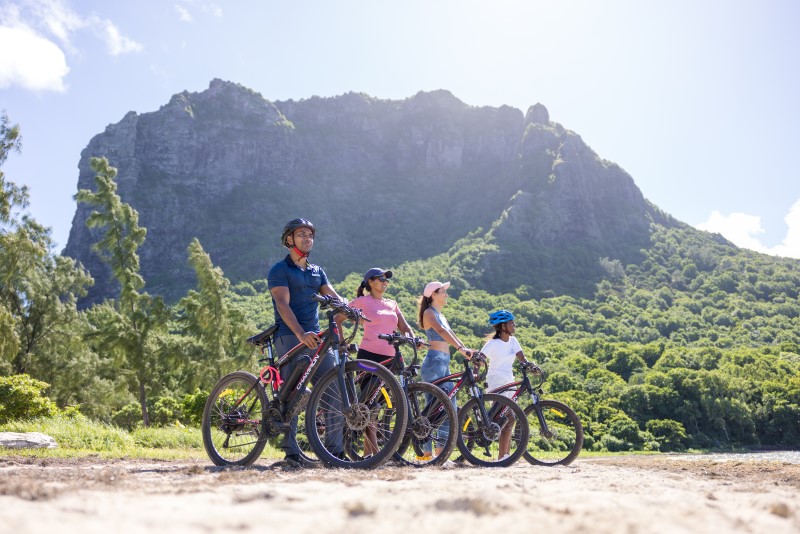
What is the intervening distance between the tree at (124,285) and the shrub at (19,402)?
6.01 metres

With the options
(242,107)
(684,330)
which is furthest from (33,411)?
(242,107)

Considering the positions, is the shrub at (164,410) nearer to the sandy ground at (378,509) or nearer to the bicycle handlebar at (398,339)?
the bicycle handlebar at (398,339)

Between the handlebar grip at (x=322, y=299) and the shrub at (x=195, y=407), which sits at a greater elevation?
the handlebar grip at (x=322, y=299)

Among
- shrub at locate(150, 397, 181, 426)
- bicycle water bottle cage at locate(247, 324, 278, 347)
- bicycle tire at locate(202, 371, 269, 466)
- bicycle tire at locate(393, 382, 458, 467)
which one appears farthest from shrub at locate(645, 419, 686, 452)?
bicycle water bottle cage at locate(247, 324, 278, 347)

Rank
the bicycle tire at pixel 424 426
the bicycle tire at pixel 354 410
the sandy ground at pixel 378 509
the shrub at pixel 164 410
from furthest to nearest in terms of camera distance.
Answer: the shrub at pixel 164 410
the bicycle tire at pixel 424 426
the bicycle tire at pixel 354 410
the sandy ground at pixel 378 509

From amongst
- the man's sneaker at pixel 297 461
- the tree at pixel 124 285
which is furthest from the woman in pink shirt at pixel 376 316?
the tree at pixel 124 285

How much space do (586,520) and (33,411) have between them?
39.6 ft

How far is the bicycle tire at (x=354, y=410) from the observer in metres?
4.29

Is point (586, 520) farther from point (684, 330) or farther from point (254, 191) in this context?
point (254, 191)

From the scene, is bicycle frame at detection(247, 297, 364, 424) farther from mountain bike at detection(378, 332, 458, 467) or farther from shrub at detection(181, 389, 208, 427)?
shrub at detection(181, 389, 208, 427)

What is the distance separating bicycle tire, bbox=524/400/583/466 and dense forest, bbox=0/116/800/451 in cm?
974

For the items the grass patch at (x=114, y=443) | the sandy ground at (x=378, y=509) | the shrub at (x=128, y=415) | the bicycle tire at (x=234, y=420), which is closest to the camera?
the sandy ground at (x=378, y=509)

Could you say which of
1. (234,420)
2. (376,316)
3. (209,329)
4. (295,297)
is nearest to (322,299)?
(295,297)

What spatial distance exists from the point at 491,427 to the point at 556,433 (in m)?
1.22
